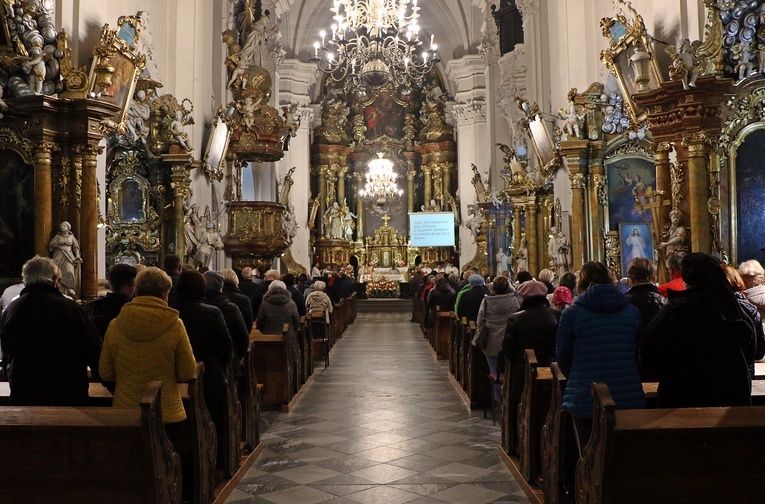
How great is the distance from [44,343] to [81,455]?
74 centimetres

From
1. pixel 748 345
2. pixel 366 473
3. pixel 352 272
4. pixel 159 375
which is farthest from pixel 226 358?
pixel 352 272

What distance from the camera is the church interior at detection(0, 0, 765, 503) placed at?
8.86 metres

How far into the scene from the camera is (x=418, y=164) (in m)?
33.7

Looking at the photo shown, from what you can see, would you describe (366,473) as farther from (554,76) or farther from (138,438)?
(554,76)

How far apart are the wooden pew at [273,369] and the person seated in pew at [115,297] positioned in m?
3.08

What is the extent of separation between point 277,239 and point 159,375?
12930 millimetres

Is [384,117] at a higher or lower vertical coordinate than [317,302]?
higher

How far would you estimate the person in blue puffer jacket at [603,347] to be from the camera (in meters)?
3.56

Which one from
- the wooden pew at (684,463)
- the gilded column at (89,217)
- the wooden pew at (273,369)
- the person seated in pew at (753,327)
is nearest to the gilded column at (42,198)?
the gilded column at (89,217)

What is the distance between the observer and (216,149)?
14805 millimetres

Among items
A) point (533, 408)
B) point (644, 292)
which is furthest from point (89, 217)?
point (644, 292)

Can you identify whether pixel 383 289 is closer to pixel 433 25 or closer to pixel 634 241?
pixel 433 25

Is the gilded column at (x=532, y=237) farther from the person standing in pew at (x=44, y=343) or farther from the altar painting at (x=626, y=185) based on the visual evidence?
the person standing in pew at (x=44, y=343)

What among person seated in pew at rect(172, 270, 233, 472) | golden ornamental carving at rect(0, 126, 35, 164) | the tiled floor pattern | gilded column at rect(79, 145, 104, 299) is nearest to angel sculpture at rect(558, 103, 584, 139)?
the tiled floor pattern
